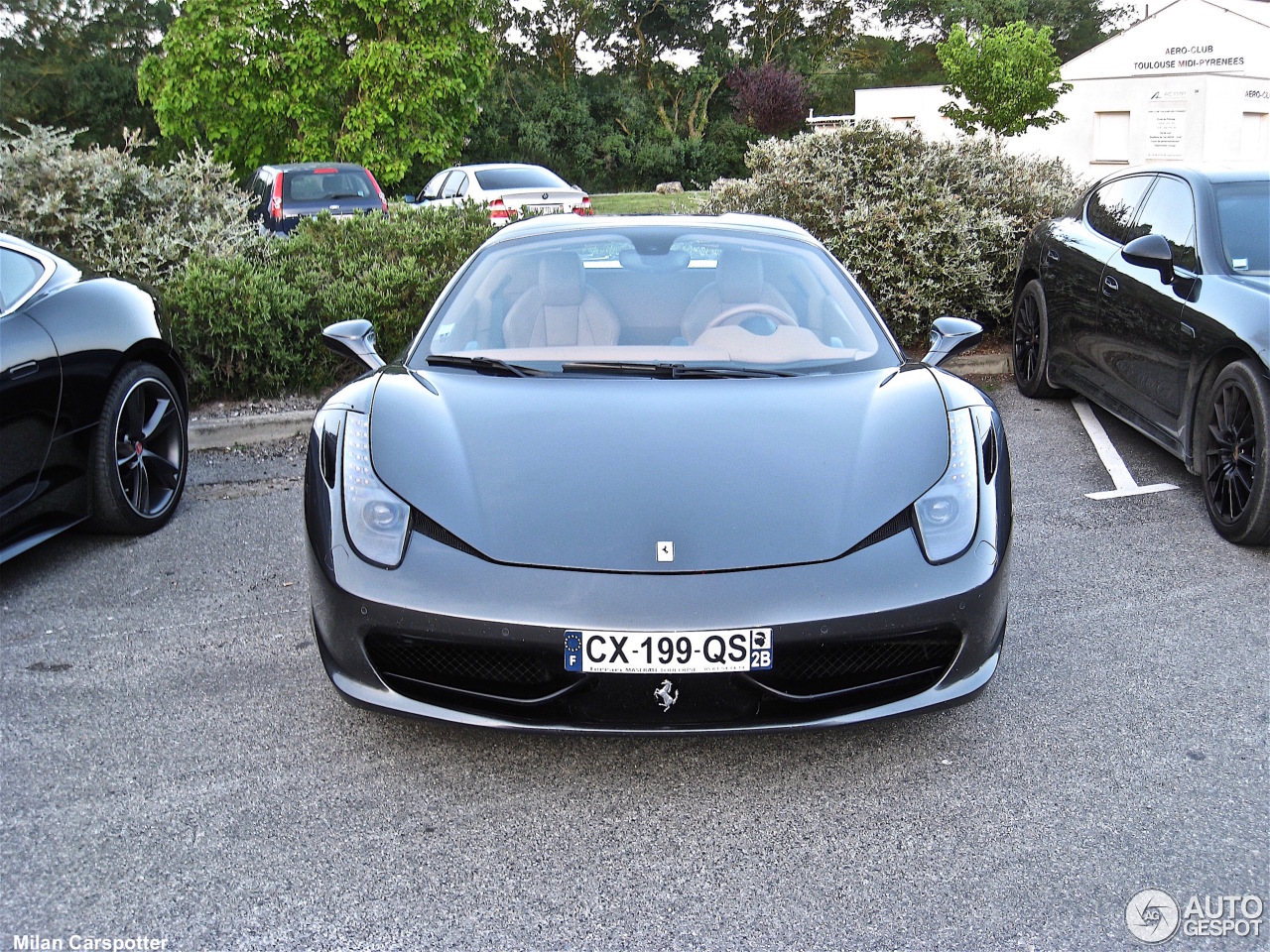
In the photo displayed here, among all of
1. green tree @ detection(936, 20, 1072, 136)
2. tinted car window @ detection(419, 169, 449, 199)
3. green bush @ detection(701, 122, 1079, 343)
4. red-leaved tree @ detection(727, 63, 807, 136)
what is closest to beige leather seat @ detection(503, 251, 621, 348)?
green bush @ detection(701, 122, 1079, 343)

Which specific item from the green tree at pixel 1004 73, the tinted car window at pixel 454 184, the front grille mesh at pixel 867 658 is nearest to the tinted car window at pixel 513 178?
the tinted car window at pixel 454 184

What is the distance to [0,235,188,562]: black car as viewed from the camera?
13.2 feet

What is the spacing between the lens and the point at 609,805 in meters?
2.75

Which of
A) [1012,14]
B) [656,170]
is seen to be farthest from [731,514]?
[1012,14]

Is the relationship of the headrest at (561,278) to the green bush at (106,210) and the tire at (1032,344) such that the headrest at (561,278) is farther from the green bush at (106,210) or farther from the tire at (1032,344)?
the tire at (1032,344)

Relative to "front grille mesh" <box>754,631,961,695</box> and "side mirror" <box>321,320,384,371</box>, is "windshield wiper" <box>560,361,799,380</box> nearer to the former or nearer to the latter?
"side mirror" <box>321,320,384,371</box>

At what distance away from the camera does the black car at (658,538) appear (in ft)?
8.41

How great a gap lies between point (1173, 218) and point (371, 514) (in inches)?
179

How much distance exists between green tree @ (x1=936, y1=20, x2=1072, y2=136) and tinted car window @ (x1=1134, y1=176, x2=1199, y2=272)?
1062 inches

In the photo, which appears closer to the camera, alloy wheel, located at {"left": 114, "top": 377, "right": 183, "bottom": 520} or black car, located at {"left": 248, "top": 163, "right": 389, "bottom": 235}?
alloy wheel, located at {"left": 114, "top": 377, "right": 183, "bottom": 520}

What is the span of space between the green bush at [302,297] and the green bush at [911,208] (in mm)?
2494

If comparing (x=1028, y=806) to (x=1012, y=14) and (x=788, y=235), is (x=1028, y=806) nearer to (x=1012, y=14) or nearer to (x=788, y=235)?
(x=788, y=235)

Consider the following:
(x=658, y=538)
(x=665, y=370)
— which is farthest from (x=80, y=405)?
(x=658, y=538)

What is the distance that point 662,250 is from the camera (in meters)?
4.11
